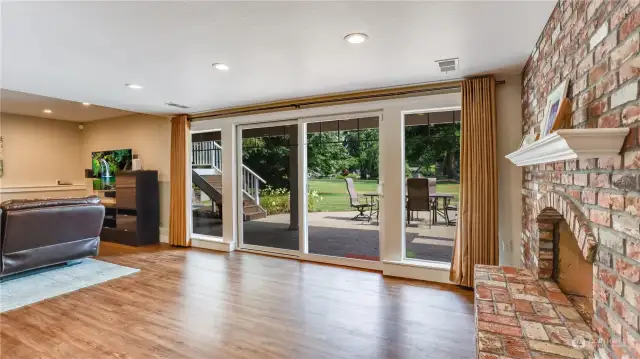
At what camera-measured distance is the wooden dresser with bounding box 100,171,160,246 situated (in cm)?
551

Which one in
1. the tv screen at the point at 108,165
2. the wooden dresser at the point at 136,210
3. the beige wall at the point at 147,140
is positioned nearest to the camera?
the wooden dresser at the point at 136,210

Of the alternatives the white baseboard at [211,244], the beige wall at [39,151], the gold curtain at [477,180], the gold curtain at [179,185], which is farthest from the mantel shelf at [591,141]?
the beige wall at [39,151]

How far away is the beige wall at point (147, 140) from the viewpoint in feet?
19.1

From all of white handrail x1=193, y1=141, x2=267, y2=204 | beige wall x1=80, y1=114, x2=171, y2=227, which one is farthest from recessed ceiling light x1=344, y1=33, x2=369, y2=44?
beige wall x1=80, y1=114, x2=171, y2=227

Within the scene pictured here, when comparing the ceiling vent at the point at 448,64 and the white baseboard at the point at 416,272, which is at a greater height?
the ceiling vent at the point at 448,64

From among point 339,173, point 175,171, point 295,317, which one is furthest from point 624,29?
point 175,171

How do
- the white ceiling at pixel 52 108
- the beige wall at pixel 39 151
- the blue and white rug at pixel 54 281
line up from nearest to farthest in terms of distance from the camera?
the blue and white rug at pixel 54 281 → the white ceiling at pixel 52 108 → the beige wall at pixel 39 151

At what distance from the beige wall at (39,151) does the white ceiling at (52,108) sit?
250mm

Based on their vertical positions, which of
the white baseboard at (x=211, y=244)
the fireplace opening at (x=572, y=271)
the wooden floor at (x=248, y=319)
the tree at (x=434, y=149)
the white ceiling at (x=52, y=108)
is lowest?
the wooden floor at (x=248, y=319)

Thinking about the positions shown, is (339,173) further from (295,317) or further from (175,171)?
(175,171)

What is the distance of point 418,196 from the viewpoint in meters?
4.04

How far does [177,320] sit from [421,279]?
8.46ft

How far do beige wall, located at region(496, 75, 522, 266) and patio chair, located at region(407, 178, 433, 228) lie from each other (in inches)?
33.9

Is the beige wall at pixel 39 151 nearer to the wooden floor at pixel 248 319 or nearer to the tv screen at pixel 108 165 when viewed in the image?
the tv screen at pixel 108 165
